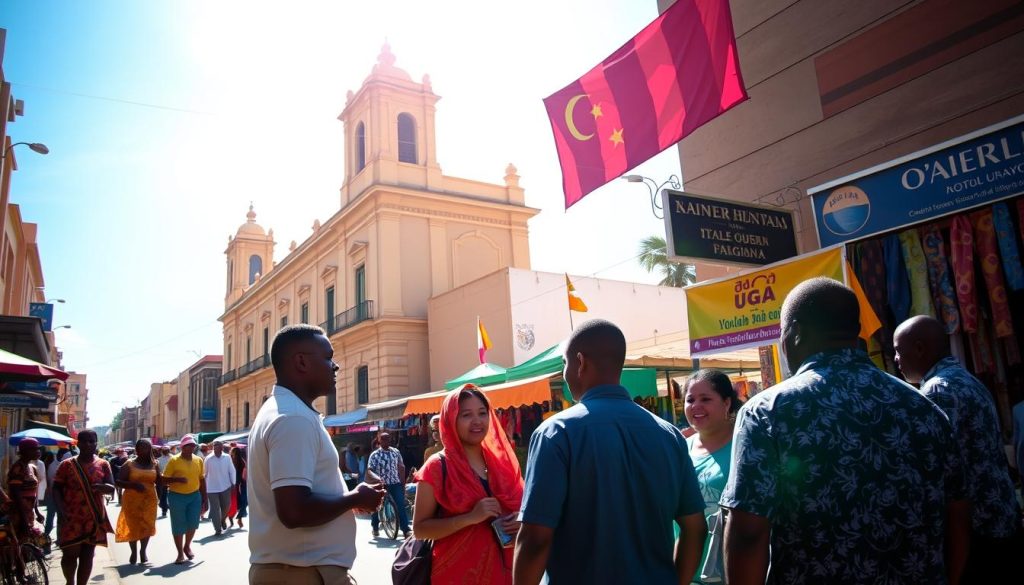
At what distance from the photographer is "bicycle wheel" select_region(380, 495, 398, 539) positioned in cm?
1135

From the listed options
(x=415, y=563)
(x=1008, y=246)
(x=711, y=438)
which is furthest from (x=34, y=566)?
(x=1008, y=246)

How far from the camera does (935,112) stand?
19.0 feet

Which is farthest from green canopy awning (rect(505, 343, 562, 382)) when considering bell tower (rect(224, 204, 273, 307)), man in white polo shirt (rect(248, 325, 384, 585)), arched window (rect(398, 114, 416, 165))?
bell tower (rect(224, 204, 273, 307))

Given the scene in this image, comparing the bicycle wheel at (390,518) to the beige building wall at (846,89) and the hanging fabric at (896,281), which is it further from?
the hanging fabric at (896,281)

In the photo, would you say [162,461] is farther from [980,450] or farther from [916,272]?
[980,450]

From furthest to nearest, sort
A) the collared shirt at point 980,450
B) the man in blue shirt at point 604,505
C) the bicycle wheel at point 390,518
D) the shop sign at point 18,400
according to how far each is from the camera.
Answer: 1. the bicycle wheel at point 390,518
2. the shop sign at point 18,400
3. the collared shirt at point 980,450
4. the man in blue shirt at point 604,505

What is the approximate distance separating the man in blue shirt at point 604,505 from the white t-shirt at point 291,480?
87cm

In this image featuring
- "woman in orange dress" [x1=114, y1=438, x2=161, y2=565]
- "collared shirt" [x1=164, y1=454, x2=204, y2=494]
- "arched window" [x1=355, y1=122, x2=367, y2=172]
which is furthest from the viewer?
"arched window" [x1=355, y1=122, x2=367, y2=172]

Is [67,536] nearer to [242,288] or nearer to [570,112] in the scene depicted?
[570,112]

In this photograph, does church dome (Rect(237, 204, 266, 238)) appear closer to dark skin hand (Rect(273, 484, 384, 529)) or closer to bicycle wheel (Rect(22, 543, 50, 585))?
bicycle wheel (Rect(22, 543, 50, 585))

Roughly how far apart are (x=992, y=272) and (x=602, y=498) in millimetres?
4588

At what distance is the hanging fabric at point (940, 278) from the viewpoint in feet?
17.8

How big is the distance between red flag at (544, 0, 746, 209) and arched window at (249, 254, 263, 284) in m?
44.4

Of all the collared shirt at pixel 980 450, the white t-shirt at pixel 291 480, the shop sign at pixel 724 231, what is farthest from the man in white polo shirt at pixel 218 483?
the collared shirt at pixel 980 450
